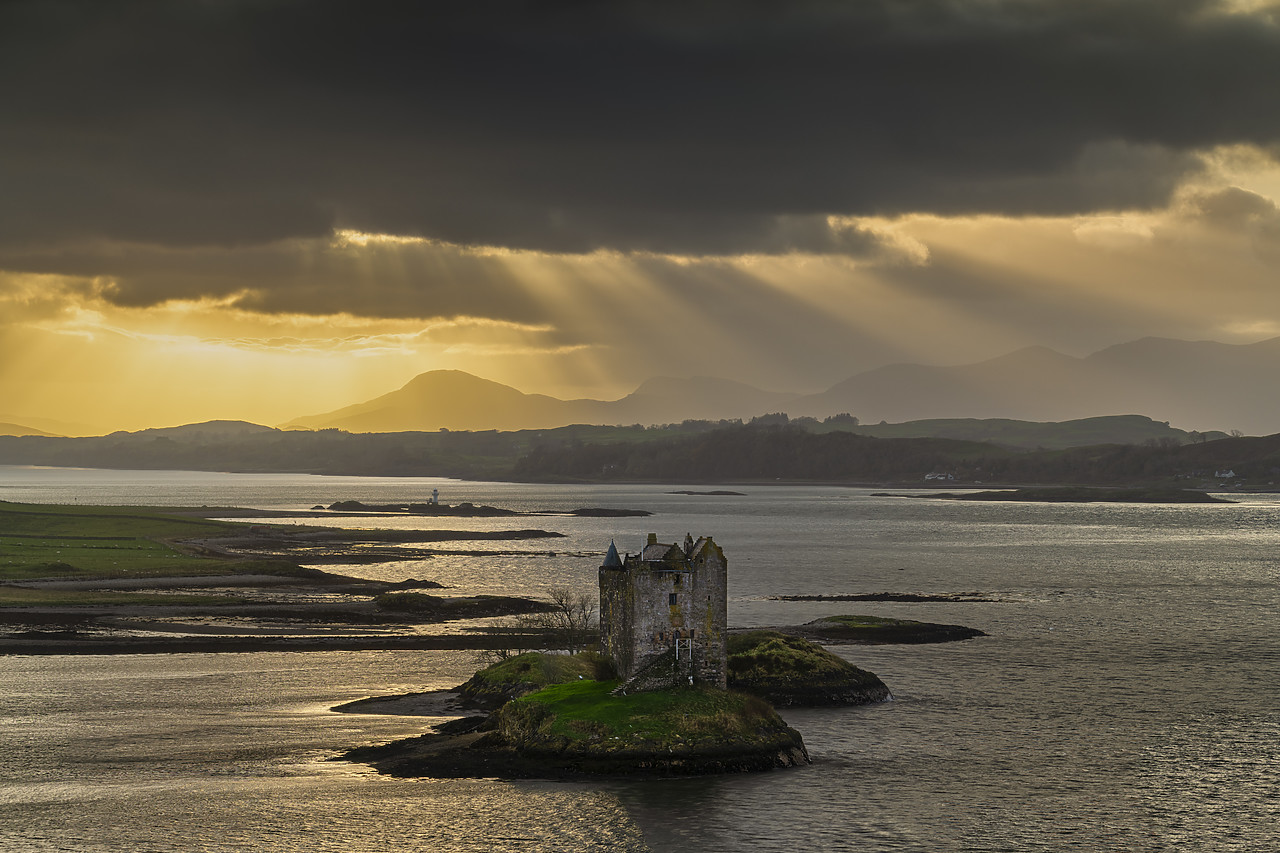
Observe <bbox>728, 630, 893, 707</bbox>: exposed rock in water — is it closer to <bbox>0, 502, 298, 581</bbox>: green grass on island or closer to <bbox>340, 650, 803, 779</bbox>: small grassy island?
<bbox>340, 650, 803, 779</bbox>: small grassy island

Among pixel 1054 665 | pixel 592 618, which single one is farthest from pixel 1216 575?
pixel 592 618

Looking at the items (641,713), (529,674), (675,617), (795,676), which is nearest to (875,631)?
(795,676)

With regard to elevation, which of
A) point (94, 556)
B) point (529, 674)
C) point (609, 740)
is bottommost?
point (609, 740)

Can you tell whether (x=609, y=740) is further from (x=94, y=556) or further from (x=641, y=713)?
(x=94, y=556)

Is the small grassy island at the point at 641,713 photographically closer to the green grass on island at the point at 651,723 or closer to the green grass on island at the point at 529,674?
the green grass on island at the point at 651,723

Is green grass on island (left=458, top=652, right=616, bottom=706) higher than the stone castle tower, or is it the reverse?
the stone castle tower

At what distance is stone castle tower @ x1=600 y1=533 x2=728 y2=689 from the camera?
5850 cm

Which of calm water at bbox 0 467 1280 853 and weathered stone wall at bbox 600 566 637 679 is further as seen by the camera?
weathered stone wall at bbox 600 566 637 679

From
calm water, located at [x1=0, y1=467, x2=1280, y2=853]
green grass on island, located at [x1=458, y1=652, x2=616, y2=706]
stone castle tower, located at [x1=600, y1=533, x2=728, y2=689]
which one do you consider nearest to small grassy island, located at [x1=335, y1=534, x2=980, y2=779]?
stone castle tower, located at [x1=600, y1=533, x2=728, y2=689]

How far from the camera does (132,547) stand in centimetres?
16600

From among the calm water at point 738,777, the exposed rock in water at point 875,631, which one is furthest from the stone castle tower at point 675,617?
the exposed rock in water at point 875,631

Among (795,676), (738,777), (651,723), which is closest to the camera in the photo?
(738,777)

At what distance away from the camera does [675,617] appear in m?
58.9

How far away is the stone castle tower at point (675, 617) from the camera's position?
58500 millimetres
